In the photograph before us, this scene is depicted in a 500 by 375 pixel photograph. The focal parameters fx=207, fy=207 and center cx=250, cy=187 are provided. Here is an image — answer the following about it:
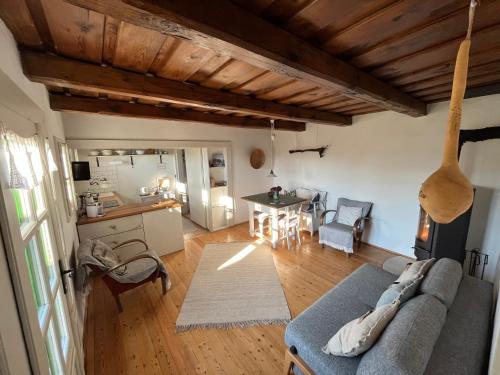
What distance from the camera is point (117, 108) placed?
8.30 ft

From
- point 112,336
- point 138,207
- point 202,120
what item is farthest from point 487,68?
point 138,207

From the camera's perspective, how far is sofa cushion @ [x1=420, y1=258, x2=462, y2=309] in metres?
1.37

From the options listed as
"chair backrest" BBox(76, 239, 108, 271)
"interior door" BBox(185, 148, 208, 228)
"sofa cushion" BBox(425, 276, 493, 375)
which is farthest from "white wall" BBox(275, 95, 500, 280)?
"chair backrest" BBox(76, 239, 108, 271)

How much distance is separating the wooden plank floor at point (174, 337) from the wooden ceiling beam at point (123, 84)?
86.5 inches

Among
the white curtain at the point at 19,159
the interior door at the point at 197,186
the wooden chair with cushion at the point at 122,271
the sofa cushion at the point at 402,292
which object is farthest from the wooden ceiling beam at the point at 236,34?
the interior door at the point at 197,186

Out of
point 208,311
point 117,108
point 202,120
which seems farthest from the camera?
point 202,120

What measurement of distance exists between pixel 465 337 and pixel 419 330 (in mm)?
428

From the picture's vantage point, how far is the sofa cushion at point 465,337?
1.05 meters

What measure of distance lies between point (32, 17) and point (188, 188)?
172 inches

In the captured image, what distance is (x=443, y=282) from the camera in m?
1.45

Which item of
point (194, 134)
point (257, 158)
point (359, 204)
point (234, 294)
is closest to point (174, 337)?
point (234, 294)

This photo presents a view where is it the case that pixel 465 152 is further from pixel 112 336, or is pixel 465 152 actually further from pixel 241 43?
pixel 112 336

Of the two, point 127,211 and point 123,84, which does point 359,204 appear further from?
point 127,211

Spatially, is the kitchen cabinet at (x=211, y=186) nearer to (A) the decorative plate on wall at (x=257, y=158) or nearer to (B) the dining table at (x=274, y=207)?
(A) the decorative plate on wall at (x=257, y=158)
